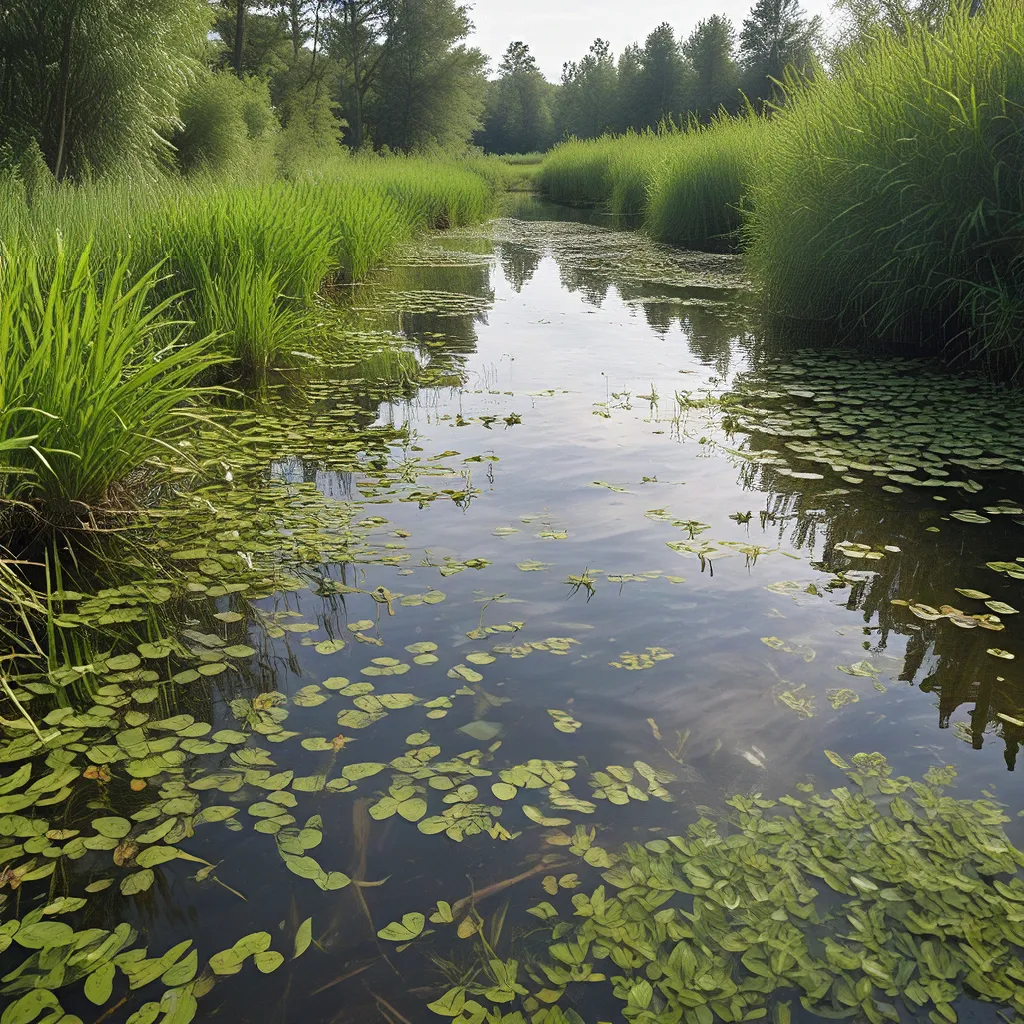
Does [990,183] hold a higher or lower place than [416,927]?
higher

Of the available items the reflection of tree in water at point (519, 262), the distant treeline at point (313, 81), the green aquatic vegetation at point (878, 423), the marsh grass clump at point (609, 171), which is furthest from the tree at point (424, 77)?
the green aquatic vegetation at point (878, 423)

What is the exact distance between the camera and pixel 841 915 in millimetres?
1643

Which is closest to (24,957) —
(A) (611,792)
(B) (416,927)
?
(B) (416,927)

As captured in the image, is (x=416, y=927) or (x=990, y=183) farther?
(x=990, y=183)

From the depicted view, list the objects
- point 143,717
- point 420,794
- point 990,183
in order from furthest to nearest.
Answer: point 990,183
point 143,717
point 420,794

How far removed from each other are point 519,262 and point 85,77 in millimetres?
6025

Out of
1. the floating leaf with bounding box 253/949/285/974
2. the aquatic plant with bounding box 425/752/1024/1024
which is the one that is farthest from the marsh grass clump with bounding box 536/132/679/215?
the floating leaf with bounding box 253/949/285/974

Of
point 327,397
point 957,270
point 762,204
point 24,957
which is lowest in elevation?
point 24,957

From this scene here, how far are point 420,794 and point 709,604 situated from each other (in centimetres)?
131

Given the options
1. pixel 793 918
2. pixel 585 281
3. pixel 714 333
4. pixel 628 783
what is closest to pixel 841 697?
pixel 628 783

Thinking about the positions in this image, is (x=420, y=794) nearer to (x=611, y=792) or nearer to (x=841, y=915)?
(x=611, y=792)

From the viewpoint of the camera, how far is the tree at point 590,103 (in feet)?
189

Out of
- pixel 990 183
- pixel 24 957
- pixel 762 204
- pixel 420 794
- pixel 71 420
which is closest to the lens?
pixel 24 957

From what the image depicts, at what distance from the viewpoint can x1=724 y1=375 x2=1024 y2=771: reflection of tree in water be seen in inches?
93.6
